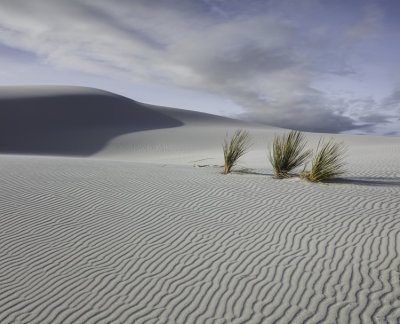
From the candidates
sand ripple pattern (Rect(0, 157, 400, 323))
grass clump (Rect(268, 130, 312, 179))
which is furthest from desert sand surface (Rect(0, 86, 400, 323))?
grass clump (Rect(268, 130, 312, 179))

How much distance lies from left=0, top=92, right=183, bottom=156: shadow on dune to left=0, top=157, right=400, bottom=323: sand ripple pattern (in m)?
26.9

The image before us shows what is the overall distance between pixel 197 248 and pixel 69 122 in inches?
1604

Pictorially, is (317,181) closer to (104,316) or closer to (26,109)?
(104,316)

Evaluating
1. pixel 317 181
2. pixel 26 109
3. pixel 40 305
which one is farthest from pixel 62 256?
pixel 26 109

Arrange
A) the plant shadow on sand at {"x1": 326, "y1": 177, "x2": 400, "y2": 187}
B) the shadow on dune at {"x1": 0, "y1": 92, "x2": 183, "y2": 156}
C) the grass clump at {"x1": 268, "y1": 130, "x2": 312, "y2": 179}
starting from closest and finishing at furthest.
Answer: the plant shadow on sand at {"x1": 326, "y1": 177, "x2": 400, "y2": 187}, the grass clump at {"x1": 268, "y1": 130, "x2": 312, "y2": 179}, the shadow on dune at {"x1": 0, "y1": 92, "x2": 183, "y2": 156}

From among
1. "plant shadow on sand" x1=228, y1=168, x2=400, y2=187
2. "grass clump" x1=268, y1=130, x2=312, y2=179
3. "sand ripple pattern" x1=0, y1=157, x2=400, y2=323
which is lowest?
"sand ripple pattern" x1=0, y1=157, x2=400, y2=323

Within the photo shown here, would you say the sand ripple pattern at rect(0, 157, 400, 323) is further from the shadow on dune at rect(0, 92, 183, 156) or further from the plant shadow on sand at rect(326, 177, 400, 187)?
the shadow on dune at rect(0, 92, 183, 156)

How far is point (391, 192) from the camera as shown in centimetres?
712

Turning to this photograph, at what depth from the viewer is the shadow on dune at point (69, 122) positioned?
112 feet

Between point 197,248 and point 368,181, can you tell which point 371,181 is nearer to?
point 368,181

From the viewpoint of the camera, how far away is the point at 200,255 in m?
4.64

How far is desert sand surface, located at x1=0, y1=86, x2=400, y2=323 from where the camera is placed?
11.6ft

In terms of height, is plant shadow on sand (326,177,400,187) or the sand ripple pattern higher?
plant shadow on sand (326,177,400,187)

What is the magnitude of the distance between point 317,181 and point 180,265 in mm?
5074
